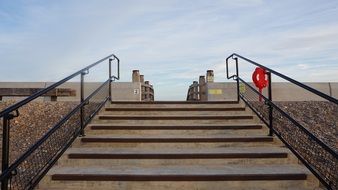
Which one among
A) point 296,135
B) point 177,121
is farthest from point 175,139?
point 296,135

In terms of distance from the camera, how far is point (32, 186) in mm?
4227

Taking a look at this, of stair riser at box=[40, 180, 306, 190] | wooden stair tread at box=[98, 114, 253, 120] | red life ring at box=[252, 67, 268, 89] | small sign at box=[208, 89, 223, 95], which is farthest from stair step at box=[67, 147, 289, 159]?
small sign at box=[208, 89, 223, 95]

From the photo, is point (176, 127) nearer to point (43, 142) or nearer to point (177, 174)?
point (177, 174)

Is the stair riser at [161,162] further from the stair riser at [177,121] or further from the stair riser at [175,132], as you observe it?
the stair riser at [177,121]

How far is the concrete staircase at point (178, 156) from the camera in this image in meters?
4.57

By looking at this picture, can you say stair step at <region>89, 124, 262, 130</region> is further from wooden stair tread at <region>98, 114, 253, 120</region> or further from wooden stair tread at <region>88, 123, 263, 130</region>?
wooden stair tread at <region>98, 114, 253, 120</region>

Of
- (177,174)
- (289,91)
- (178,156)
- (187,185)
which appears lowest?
(187,185)

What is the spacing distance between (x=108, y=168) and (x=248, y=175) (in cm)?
173

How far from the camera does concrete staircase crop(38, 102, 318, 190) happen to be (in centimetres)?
457

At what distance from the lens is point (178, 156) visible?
205 inches

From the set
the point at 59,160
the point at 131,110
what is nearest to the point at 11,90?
the point at 131,110

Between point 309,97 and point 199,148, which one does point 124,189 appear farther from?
point 309,97

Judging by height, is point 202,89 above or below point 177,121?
above

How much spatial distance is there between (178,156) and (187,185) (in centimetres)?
73
